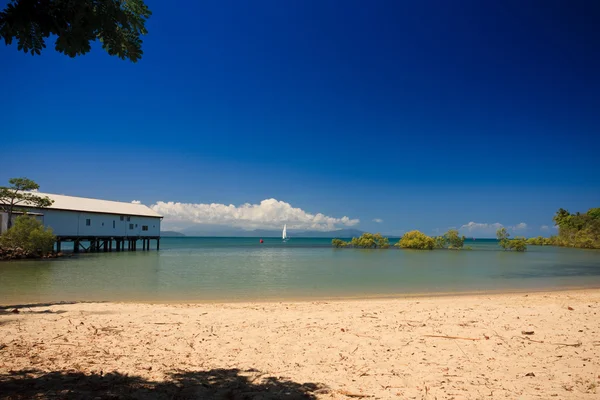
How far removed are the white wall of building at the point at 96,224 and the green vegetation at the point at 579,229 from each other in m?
82.3

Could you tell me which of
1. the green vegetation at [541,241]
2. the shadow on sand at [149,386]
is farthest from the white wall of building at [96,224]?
the green vegetation at [541,241]

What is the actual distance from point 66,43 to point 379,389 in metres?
5.39

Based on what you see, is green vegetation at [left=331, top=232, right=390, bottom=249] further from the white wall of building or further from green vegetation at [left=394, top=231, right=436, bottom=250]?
the white wall of building

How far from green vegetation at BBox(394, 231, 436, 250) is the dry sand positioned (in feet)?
184

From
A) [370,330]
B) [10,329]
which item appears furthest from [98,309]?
[370,330]

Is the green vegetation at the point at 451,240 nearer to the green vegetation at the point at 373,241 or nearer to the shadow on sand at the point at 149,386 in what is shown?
the green vegetation at the point at 373,241

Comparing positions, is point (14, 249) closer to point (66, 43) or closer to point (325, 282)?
point (325, 282)

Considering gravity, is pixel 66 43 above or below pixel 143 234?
above

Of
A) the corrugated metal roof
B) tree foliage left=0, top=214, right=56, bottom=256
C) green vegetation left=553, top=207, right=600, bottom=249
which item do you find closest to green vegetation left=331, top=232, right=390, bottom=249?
the corrugated metal roof

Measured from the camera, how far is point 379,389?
5.11 meters

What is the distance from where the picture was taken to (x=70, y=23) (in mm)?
3480

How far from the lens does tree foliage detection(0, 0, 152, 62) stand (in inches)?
132

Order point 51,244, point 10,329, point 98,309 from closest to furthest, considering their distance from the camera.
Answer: point 10,329
point 98,309
point 51,244

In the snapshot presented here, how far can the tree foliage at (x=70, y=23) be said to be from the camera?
11.0ft
